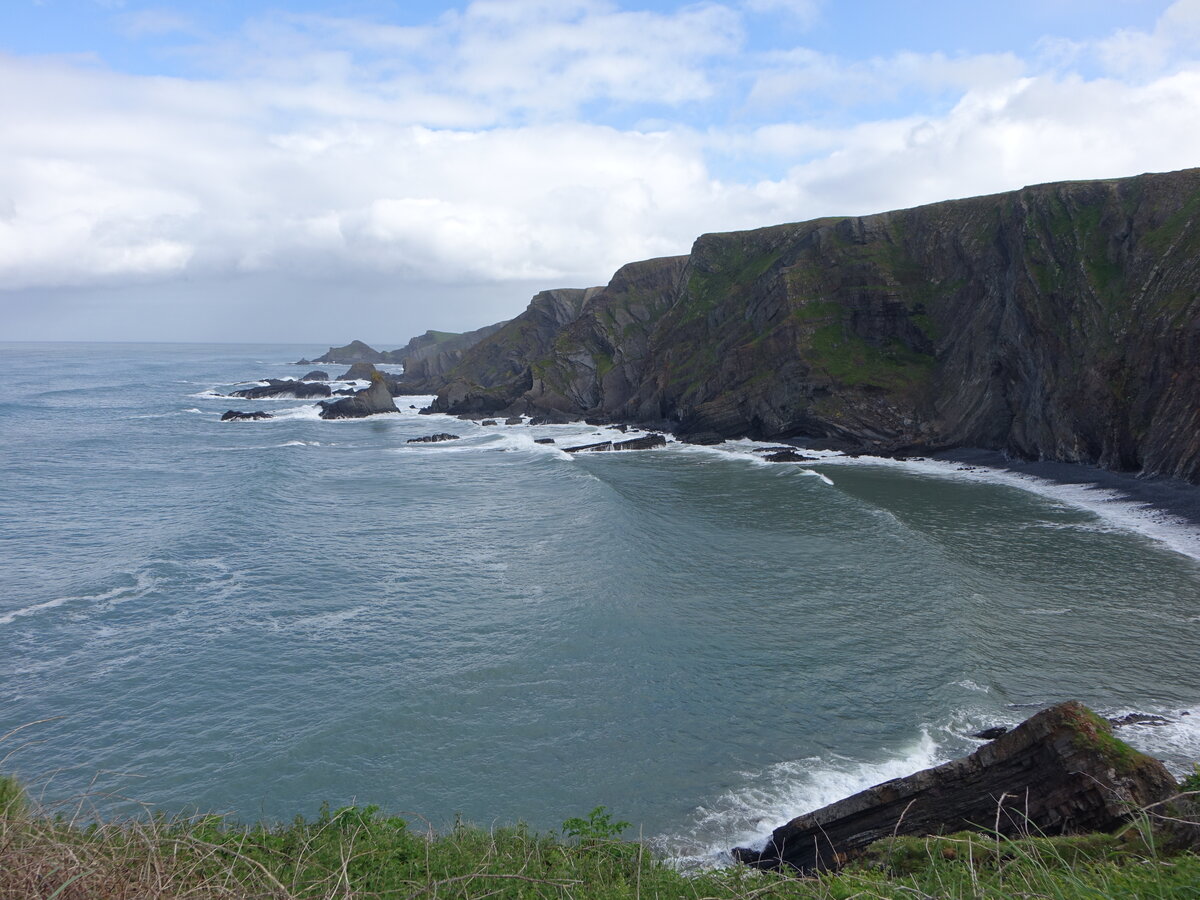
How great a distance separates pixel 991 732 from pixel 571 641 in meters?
13.2

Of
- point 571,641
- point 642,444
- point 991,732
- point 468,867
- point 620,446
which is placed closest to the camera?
point 468,867

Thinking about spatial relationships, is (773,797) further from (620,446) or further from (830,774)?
(620,446)

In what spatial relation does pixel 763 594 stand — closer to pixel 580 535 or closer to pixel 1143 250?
pixel 580 535

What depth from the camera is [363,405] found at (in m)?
98.9

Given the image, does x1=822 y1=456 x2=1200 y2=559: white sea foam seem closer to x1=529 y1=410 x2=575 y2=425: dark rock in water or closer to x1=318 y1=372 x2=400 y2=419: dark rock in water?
x1=529 y1=410 x2=575 y2=425: dark rock in water

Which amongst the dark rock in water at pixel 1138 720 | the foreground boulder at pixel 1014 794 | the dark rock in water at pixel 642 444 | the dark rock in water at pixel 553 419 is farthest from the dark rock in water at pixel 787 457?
the foreground boulder at pixel 1014 794

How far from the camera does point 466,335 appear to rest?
187m

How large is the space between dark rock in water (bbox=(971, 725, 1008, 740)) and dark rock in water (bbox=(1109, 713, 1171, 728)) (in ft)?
8.75

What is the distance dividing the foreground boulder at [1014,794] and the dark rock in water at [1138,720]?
762cm

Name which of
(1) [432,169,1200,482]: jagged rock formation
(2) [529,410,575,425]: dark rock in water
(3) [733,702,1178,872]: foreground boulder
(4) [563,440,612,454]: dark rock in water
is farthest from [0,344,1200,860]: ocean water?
(2) [529,410,575,425]: dark rock in water

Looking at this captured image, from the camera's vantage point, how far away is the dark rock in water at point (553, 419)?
300 ft

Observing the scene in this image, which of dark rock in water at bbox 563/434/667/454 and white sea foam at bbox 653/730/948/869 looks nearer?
white sea foam at bbox 653/730/948/869

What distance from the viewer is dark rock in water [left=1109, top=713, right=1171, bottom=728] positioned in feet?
62.5

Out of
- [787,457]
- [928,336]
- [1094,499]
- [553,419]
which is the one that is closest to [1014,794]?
[1094,499]
